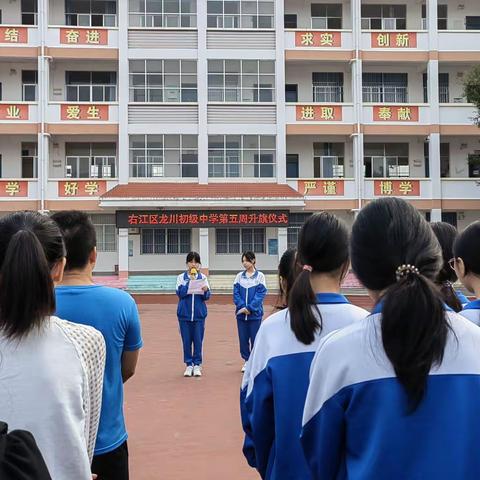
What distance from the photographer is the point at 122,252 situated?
72.1 feet

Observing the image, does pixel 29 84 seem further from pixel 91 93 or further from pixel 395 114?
pixel 395 114

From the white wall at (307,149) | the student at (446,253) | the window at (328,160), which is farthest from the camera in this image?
the window at (328,160)

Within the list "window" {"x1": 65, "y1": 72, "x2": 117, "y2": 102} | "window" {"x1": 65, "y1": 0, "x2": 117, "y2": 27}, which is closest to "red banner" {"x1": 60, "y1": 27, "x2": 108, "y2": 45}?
"window" {"x1": 65, "y1": 0, "x2": 117, "y2": 27}

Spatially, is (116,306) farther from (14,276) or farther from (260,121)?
(260,121)

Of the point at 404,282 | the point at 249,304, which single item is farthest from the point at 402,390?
the point at 249,304

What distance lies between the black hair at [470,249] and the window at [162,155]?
20418mm

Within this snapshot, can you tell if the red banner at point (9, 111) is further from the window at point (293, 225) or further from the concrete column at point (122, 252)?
the window at point (293, 225)

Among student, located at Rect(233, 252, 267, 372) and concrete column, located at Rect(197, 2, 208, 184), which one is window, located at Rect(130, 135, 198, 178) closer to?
concrete column, located at Rect(197, 2, 208, 184)

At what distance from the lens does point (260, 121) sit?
2241cm

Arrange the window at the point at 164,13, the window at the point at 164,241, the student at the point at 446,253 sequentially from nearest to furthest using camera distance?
the student at the point at 446,253 → the window at the point at 164,13 → the window at the point at 164,241

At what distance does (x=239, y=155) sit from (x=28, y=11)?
32.4ft

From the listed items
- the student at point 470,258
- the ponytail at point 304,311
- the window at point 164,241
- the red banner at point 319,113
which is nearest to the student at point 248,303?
the student at point 470,258

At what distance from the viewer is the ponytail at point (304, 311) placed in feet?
6.66

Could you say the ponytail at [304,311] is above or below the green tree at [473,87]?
below
